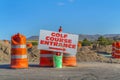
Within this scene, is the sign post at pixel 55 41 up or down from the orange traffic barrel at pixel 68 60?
up

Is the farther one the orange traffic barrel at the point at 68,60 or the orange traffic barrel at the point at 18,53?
the orange traffic barrel at the point at 68,60

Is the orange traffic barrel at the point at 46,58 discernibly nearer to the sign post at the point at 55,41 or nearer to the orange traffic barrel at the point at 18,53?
the sign post at the point at 55,41

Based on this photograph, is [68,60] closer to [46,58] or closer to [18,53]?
[46,58]

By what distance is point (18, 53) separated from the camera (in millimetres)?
16719

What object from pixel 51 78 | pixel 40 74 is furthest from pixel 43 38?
pixel 51 78

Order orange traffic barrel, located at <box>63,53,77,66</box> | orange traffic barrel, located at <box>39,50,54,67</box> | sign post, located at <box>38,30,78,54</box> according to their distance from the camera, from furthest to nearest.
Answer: orange traffic barrel, located at <box>63,53,77,66</box>
orange traffic barrel, located at <box>39,50,54,67</box>
sign post, located at <box>38,30,78,54</box>

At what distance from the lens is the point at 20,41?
16.9m

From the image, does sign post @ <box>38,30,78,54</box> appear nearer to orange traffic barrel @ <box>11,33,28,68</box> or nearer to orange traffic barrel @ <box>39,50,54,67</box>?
orange traffic barrel @ <box>39,50,54,67</box>

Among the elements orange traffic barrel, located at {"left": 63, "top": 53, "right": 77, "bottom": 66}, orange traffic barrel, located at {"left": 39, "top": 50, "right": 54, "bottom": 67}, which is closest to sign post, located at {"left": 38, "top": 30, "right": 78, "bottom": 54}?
orange traffic barrel, located at {"left": 39, "top": 50, "right": 54, "bottom": 67}

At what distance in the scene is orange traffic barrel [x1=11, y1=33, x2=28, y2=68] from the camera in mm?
Answer: 16578

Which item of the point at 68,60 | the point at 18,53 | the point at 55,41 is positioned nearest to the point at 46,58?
the point at 55,41

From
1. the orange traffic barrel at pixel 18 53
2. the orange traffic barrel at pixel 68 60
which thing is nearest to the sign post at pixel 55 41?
the orange traffic barrel at pixel 68 60

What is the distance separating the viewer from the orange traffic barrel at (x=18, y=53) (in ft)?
54.4

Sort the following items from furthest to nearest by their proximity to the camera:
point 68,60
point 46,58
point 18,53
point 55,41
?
point 68,60 → point 46,58 → point 55,41 → point 18,53
